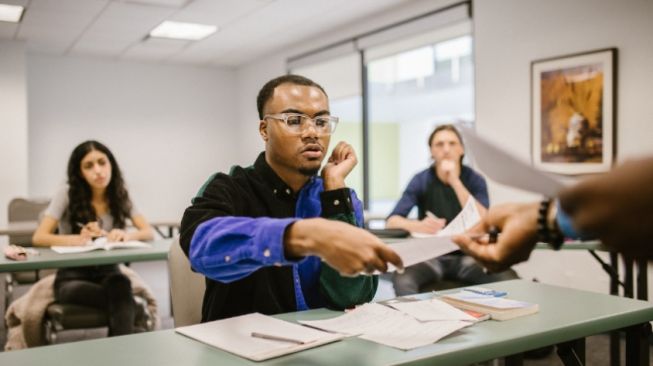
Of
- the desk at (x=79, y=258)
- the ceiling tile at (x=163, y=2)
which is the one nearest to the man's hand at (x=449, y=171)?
the desk at (x=79, y=258)

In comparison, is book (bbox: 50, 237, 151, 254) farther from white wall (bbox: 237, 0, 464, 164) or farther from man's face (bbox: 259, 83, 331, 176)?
white wall (bbox: 237, 0, 464, 164)

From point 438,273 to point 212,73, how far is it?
21.0ft

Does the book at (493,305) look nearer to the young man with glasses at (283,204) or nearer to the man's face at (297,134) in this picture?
the young man with glasses at (283,204)

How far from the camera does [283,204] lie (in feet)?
5.87

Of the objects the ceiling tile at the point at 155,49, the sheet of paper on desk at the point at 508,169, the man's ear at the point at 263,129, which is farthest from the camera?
the ceiling tile at the point at 155,49

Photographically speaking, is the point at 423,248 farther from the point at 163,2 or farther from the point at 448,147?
the point at 163,2

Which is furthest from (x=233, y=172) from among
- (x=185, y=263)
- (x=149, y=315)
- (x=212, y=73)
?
(x=212, y=73)

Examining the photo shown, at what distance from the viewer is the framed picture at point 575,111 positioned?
4.06 metres

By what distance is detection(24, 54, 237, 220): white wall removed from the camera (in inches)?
300

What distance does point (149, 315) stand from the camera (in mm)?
3232

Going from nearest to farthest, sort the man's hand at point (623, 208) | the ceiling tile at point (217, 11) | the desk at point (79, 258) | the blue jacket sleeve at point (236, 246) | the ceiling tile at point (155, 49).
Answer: the man's hand at point (623, 208), the blue jacket sleeve at point (236, 246), the desk at point (79, 258), the ceiling tile at point (217, 11), the ceiling tile at point (155, 49)

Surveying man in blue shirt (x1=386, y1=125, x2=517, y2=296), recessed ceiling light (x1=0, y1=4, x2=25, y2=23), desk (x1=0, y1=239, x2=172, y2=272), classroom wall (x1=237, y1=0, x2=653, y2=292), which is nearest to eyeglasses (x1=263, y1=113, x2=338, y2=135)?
desk (x1=0, y1=239, x2=172, y2=272)

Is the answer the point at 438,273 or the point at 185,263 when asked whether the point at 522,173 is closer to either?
the point at 185,263

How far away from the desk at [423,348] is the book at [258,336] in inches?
0.6
